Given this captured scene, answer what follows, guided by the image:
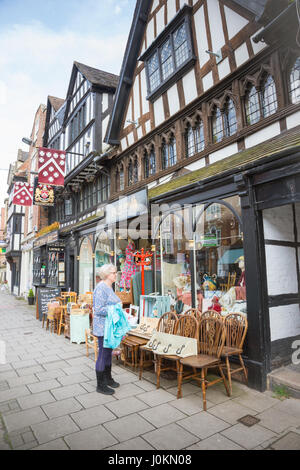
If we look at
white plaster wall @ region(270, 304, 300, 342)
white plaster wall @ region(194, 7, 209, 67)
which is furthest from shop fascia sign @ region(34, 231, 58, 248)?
white plaster wall @ region(270, 304, 300, 342)

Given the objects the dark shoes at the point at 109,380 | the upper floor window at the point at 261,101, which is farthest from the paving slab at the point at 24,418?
the upper floor window at the point at 261,101

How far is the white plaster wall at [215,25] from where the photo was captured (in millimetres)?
6613

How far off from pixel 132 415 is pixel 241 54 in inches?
268

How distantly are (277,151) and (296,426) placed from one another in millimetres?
3582

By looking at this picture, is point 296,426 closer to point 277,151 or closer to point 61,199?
point 277,151

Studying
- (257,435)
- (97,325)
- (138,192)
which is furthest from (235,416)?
(138,192)

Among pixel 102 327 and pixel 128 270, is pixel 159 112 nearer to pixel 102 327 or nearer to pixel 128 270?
pixel 128 270

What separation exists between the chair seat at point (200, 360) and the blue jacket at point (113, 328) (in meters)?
0.98

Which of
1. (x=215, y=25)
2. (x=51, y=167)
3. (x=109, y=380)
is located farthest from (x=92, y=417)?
(x=51, y=167)

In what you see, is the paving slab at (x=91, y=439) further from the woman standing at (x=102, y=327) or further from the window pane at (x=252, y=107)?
the window pane at (x=252, y=107)

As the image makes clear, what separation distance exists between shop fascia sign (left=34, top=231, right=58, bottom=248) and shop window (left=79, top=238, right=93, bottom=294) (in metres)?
2.32

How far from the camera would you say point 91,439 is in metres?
3.14

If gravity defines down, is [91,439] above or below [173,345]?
below

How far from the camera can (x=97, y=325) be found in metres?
4.49
